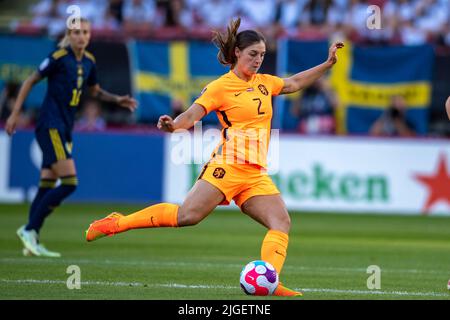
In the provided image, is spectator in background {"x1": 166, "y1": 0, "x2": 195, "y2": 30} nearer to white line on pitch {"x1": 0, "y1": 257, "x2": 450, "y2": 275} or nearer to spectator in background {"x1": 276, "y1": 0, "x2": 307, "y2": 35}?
spectator in background {"x1": 276, "y1": 0, "x2": 307, "y2": 35}

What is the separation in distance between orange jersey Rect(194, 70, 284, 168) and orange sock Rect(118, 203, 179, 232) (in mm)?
600

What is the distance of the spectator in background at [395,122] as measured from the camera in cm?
2295

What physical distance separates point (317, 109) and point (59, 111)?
1069 cm

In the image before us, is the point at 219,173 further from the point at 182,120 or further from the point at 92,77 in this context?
the point at 92,77

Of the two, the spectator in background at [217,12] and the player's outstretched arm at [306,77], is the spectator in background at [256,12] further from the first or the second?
the player's outstretched arm at [306,77]

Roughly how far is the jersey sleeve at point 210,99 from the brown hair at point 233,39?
36cm

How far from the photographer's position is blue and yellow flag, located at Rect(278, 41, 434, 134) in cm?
2295

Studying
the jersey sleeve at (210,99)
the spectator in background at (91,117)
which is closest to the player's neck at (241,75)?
the jersey sleeve at (210,99)

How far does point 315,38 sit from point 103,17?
5323mm

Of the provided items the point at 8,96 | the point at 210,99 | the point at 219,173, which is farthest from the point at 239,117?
the point at 8,96

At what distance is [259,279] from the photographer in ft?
29.5

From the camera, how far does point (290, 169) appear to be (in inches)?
860

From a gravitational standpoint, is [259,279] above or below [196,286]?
above
